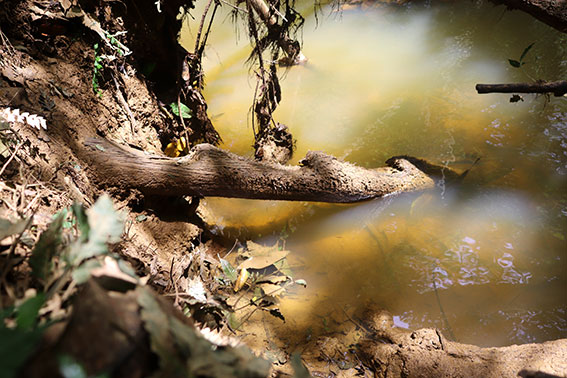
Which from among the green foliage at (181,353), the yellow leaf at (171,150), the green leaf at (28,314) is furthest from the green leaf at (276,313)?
the yellow leaf at (171,150)

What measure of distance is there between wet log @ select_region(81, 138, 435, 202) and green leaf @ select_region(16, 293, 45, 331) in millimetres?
1903

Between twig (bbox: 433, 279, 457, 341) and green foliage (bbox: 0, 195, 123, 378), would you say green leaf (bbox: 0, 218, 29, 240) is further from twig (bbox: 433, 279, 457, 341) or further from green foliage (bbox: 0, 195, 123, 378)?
twig (bbox: 433, 279, 457, 341)

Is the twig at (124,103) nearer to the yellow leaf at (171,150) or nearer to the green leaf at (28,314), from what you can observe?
the yellow leaf at (171,150)

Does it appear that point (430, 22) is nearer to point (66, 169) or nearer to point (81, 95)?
point (81, 95)

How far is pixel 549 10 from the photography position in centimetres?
330

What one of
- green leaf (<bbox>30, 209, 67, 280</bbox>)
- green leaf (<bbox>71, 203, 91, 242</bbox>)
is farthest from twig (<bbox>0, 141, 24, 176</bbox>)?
green leaf (<bbox>71, 203, 91, 242</bbox>)

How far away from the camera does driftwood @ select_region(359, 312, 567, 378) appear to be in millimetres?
1901

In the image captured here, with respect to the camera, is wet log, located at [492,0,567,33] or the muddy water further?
wet log, located at [492,0,567,33]

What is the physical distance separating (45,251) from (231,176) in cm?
188

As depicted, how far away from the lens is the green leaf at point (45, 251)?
3.39ft

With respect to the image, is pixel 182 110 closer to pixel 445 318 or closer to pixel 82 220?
pixel 82 220

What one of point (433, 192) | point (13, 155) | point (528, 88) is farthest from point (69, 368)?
point (528, 88)

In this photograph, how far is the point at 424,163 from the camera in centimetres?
393

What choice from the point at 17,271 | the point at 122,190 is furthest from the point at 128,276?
the point at 122,190
